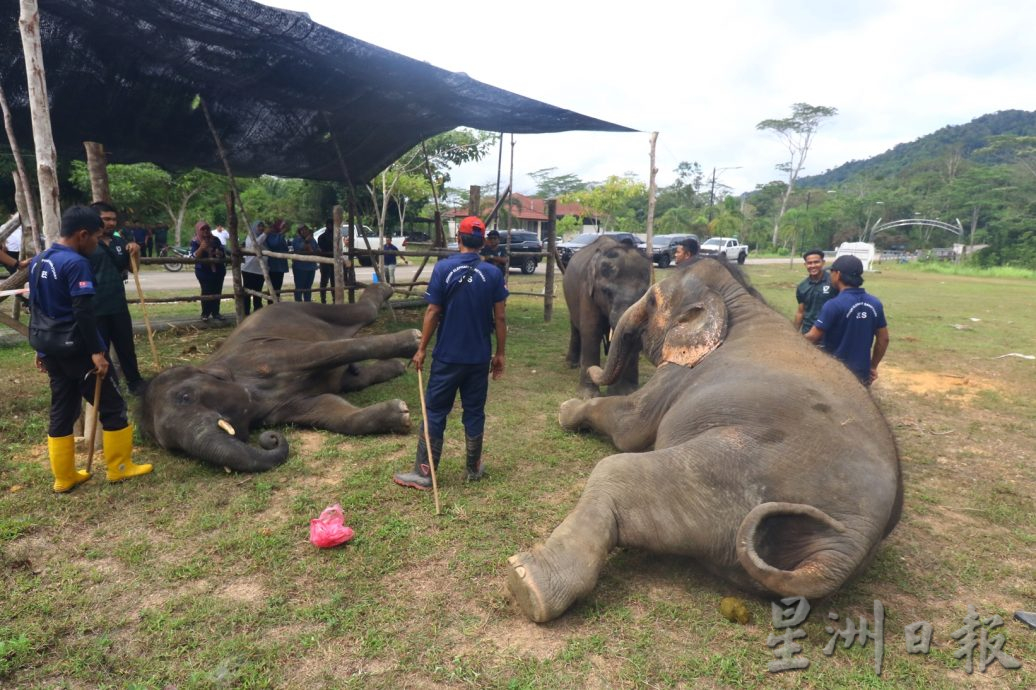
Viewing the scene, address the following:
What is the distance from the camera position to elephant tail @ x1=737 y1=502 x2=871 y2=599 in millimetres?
2543

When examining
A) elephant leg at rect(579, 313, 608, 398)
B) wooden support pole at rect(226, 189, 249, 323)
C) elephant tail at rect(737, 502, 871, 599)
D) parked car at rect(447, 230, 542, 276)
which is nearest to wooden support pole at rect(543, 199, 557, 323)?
elephant leg at rect(579, 313, 608, 398)

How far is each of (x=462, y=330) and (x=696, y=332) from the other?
1.75m

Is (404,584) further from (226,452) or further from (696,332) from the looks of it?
(696,332)

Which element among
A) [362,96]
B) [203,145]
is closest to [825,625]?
[362,96]

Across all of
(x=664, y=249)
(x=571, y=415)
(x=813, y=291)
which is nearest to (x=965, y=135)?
(x=664, y=249)

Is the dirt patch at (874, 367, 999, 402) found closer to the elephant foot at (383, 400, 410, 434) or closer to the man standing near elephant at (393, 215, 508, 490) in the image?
the man standing near elephant at (393, 215, 508, 490)

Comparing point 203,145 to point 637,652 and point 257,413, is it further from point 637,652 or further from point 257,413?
point 637,652

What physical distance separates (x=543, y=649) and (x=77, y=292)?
3.50 m

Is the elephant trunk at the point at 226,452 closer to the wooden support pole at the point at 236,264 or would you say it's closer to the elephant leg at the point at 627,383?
the elephant leg at the point at 627,383

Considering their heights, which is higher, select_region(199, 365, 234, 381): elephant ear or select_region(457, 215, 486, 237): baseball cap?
select_region(457, 215, 486, 237): baseball cap

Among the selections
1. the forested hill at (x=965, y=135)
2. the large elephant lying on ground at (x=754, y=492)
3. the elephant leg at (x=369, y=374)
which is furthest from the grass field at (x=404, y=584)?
the forested hill at (x=965, y=135)

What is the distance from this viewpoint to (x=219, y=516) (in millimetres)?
3600

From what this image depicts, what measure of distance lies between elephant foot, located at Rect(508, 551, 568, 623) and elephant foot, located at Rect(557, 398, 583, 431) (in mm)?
2494

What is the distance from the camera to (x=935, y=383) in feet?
24.9
